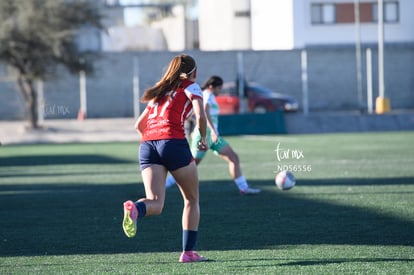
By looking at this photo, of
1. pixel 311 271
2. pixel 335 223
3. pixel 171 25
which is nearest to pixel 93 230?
pixel 335 223

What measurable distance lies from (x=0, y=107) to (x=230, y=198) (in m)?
33.4

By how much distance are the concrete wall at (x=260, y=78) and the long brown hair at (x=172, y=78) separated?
1478 inches

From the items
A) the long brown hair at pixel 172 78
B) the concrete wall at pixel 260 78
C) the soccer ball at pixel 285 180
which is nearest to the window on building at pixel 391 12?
the concrete wall at pixel 260 78

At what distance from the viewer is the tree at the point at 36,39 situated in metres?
39.3

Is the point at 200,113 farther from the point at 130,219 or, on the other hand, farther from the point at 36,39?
the point at 36,39

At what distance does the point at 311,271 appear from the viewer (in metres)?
8.01

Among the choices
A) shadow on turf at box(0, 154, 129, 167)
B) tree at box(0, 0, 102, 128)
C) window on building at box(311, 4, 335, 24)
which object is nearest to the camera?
shadow on turf at box(0, 154, 129, 167)

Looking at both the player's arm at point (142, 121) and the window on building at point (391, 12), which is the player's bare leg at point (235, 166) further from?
the window on building at point (391, 12)

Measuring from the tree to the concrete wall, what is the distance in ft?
17.4

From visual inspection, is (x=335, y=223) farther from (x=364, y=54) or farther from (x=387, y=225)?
(x=364, y=54)

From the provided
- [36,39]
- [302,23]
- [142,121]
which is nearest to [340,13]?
[302,23]

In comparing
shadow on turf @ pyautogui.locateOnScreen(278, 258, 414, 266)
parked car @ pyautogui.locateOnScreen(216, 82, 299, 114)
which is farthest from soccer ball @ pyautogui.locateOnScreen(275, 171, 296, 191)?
parked car @ pyautogui.locateOnScreen(216, 82, 299, 114)

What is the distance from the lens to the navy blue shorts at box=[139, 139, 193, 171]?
8.41 meters

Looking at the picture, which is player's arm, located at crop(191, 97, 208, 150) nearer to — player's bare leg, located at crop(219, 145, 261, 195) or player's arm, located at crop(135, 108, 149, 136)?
player's arm, located at crop(135, 108, 149, 136)
